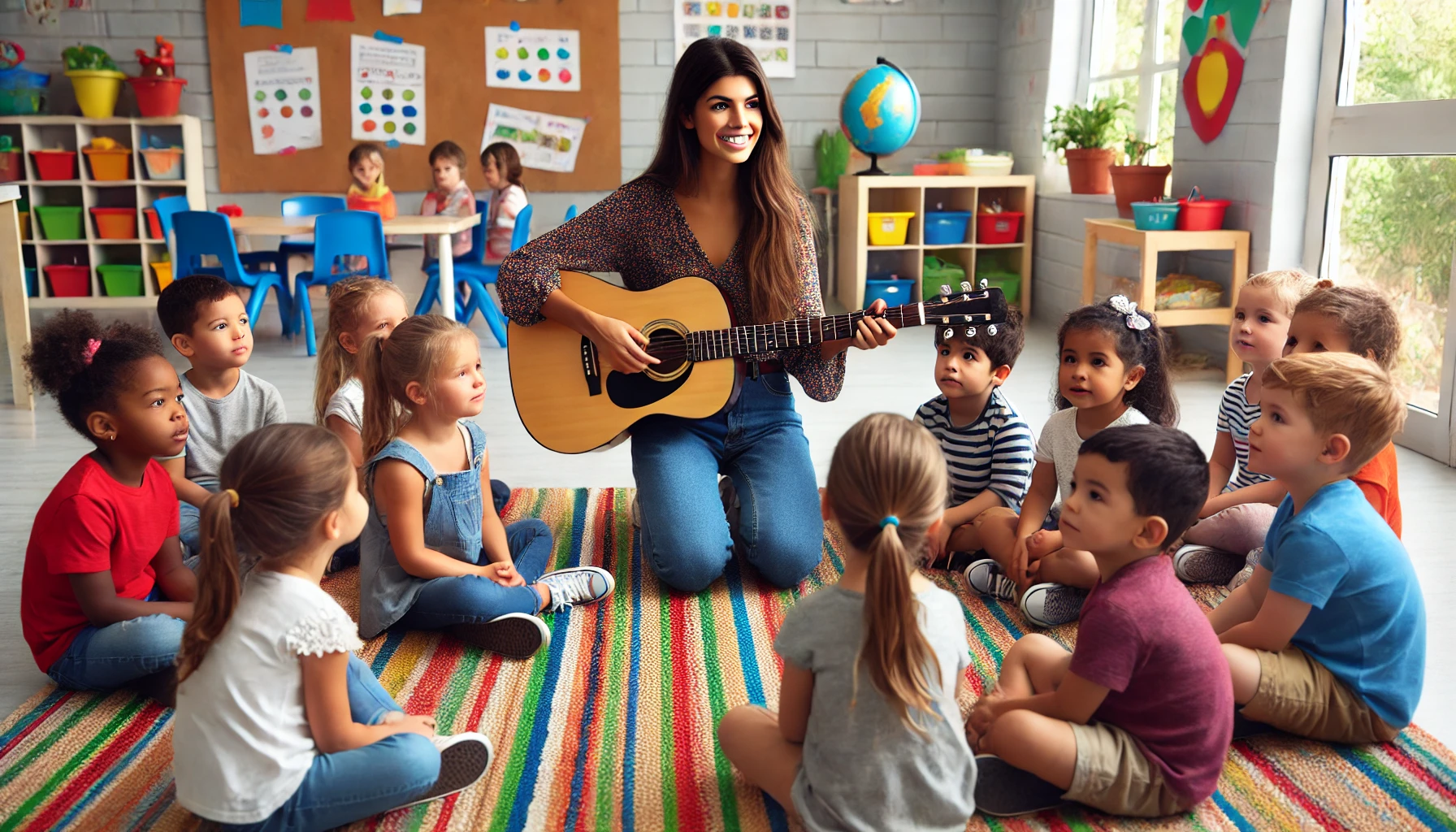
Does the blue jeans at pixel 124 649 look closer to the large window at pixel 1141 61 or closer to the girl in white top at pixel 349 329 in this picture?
the girl in white top at pixel 349 329

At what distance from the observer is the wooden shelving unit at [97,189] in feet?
17.9

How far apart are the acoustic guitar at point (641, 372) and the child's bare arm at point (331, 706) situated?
0.95 meters

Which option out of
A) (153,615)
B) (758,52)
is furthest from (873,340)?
(758,52)

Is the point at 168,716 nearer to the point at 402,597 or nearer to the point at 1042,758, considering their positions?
the point at 402,597

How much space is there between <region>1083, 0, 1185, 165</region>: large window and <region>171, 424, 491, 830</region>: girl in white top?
3.80 metres

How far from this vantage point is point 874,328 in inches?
82.2

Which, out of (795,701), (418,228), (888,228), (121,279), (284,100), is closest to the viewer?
(795,701)

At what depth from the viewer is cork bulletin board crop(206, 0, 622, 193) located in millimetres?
5688

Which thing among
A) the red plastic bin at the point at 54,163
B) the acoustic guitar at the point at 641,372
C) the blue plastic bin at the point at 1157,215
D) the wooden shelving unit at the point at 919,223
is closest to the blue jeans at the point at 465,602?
the acoustic guitar at the point at 641,372

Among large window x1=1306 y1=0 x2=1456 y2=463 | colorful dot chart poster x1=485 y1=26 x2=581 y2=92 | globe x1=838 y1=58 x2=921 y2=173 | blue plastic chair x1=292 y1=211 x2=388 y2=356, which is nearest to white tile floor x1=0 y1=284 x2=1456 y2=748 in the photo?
large window x1=1306 y1=0 x2=1456 y2=463

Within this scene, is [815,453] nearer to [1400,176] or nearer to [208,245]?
[1400,176]

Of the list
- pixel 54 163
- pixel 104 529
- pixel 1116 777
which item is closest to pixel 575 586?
pixel 104 529

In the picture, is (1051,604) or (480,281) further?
(480,281)

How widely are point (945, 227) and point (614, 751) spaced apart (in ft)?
13.9
